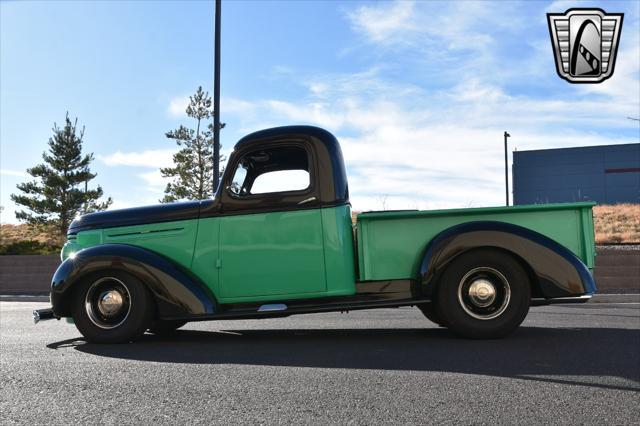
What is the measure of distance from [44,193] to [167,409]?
3721 centimetres

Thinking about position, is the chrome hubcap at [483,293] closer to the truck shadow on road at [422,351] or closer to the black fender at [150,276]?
the truck shadow on road at [422,351]

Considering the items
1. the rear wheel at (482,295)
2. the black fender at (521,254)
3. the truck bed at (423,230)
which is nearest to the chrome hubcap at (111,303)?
the truck bed at (423,230)

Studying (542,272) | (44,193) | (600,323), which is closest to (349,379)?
(542,272)

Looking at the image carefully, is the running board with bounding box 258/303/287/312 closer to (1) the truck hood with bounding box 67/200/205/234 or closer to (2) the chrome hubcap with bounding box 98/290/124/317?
(1) the truck hood with bounding box 67/200/205/234

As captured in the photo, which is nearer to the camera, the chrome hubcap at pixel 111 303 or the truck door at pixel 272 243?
the truck door at pixel 272 243

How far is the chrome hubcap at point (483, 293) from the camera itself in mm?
5777

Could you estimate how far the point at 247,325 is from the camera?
7.75m

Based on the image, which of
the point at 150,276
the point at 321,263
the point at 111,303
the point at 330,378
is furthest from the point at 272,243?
the point at 330,378

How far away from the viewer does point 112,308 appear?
608 cm

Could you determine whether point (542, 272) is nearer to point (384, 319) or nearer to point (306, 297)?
point (306, 297)

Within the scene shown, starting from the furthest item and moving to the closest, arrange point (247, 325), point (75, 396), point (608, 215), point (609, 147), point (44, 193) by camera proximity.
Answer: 1. point (609, 147)
2. point (44, 193)
3. point (608, 215)
4. point (247, 325)
5. point (75, 396)

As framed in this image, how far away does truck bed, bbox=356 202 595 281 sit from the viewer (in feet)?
19.3

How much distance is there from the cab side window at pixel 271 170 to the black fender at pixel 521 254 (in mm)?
1587

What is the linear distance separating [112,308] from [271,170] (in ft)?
7.19
